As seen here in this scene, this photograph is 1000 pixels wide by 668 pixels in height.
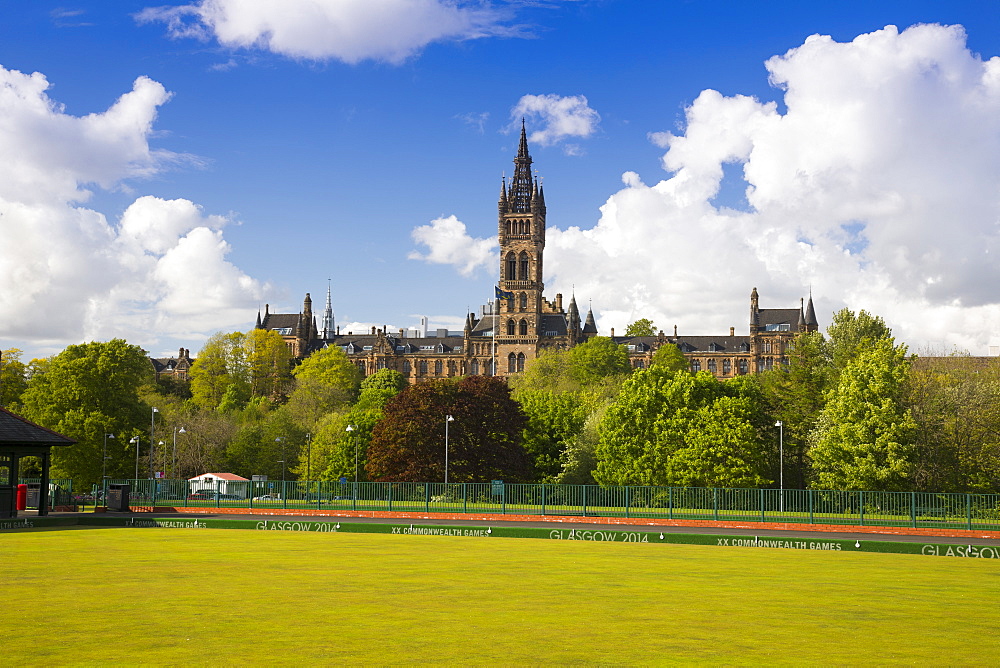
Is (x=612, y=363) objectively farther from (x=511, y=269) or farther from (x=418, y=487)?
Result: (x=418, y=487)

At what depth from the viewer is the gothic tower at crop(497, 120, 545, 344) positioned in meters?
162

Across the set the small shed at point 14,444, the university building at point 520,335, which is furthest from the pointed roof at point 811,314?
the small shed at point 14,444

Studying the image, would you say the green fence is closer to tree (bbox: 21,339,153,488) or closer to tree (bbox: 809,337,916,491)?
tree (bbox: 21,339,153,488)

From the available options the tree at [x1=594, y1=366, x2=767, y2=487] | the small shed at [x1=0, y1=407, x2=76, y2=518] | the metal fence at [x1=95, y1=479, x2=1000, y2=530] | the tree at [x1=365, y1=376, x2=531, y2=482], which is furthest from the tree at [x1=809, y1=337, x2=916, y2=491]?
the small shed at [x1=0, y1=407, x2=76, y2=518]

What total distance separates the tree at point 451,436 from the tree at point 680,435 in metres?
6.91

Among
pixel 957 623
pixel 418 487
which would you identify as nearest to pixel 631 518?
pixel 418 487

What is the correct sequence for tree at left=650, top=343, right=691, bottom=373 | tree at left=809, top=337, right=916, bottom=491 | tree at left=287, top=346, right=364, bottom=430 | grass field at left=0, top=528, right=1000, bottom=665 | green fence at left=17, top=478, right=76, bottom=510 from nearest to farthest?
1. grass field at left=0, top=528, right=1000, bottom=665
2. green fence at left=17, top=478, right=76, bottom=510
3. tree at left=809, top=337, right=916, bottom=491
4. tree at left=287, top=346, right=364, bottom=430
5. tree at left=650, top=343, right=691, bottom=373

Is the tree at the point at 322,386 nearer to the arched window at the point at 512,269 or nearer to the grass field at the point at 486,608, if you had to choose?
the arched window at the point at 512,269

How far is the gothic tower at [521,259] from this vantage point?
531ft

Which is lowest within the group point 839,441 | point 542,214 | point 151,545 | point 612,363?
point 151,545

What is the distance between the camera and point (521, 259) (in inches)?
6471

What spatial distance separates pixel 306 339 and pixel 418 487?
474ft

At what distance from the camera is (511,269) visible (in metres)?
164

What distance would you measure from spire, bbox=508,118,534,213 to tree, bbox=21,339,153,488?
100 metres
